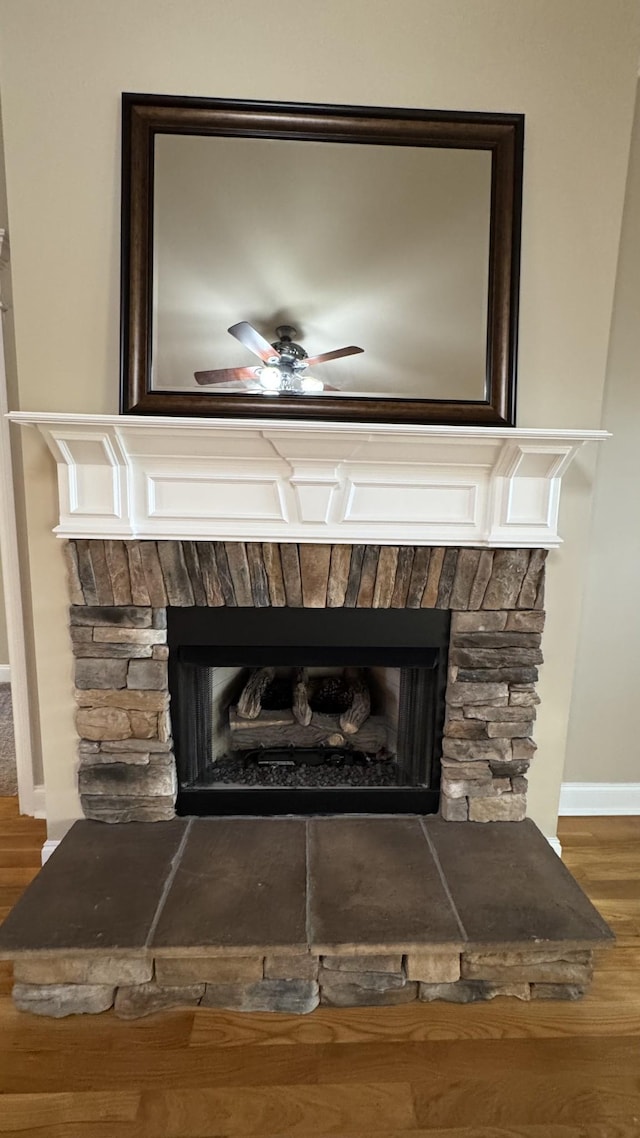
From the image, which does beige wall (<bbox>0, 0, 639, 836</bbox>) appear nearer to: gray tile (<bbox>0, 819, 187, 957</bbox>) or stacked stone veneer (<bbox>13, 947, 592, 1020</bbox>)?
gray tile (<bbox>0, 819, 187, 957</bbox>)

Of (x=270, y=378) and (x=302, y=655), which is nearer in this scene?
(x=270, y=378)

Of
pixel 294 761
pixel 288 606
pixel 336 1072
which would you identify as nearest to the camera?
Answer: pixel 336 1072

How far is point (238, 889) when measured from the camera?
1633 millimetres

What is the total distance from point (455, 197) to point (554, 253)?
336mm

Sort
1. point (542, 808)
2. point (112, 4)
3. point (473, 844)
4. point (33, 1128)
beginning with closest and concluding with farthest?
point (33, 1128) < point (112, 4) < point (473, 844) < point (542, 808)

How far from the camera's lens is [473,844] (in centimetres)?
185

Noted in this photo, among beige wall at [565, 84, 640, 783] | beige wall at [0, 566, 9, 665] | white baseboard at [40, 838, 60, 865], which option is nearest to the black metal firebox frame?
white baseboard at [40, 838, 60, 865]

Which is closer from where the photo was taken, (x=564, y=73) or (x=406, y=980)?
(x=406, y=980)

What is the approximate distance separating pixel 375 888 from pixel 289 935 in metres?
0.29

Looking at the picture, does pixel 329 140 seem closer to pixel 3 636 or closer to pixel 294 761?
pixel 294 761

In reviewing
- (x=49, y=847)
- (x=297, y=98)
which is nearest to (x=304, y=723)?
(x=49, y=847)

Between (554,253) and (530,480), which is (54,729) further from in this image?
(554,253)

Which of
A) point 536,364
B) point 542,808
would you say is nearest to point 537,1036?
point 542,808

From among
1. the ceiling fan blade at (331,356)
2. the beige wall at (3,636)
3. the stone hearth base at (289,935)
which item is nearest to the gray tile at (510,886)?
the stone hearth base at (289,935)
